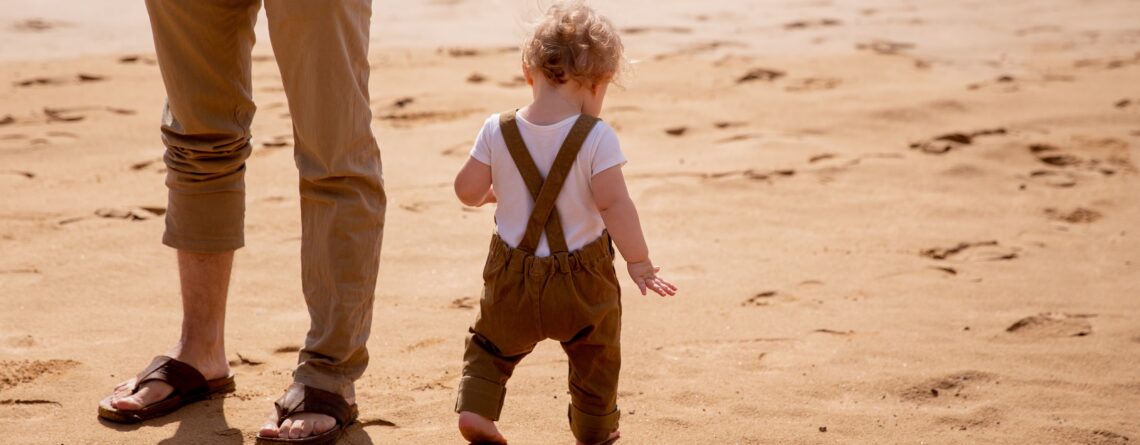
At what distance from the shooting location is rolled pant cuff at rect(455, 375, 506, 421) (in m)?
2.49

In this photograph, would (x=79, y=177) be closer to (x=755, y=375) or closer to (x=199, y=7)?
(x=199, y=7)

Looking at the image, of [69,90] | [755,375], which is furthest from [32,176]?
[755,375]

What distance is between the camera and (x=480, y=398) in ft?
8.17

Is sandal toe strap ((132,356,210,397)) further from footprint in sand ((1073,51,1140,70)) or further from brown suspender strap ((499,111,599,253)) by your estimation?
footprint in sand ((1073,51,1140,70))

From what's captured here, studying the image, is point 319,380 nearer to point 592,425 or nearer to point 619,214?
point 592,425

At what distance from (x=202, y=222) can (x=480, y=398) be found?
76 centimetres

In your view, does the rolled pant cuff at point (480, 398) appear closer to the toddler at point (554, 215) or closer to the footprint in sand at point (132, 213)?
the toddler at point (554, 215)

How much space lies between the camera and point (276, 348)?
3.18m

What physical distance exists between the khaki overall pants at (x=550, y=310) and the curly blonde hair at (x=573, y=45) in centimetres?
9

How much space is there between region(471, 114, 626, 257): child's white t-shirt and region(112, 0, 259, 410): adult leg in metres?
0.58

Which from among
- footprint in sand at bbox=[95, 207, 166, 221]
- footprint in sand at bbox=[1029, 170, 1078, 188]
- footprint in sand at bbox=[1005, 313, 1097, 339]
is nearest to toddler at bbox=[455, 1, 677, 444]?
footprint in sand at bbox=[1005, 313, 1097, 339]

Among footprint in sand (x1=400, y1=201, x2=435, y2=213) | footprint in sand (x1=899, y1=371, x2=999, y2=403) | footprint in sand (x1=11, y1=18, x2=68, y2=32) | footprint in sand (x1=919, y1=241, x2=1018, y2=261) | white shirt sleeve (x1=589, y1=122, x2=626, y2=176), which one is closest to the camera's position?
white shirt sleeve (x1=589, y1=122, x2=626, y2=176)

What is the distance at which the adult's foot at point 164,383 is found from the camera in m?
2.72

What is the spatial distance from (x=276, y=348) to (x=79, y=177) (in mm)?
1809
